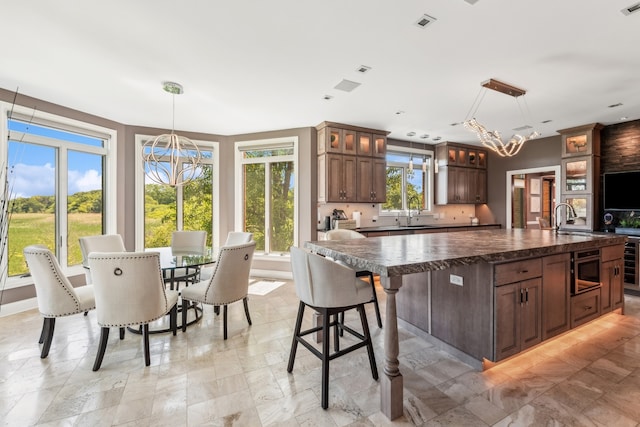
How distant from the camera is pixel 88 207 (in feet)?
15.3

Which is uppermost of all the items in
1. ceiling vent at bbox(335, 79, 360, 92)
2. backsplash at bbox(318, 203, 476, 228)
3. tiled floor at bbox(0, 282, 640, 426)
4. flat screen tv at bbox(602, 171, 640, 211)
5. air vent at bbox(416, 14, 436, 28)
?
ceiling vent at bbox(335, 79, 360, 92)

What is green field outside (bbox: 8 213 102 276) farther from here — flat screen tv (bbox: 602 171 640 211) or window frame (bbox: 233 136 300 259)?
flat screen tv (bbox: 602 171 640 211)

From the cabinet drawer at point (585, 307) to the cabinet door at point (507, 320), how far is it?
0.93m

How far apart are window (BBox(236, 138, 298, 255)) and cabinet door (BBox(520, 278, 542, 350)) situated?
375 cm

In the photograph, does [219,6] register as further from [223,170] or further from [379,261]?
[223,170]

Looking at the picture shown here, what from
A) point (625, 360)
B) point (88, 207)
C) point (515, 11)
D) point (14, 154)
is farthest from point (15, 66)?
point (625, 360)

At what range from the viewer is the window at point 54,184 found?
12.4 feet

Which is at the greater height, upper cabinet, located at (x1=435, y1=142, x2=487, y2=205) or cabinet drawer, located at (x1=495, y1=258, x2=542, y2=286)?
upper cabinet, located at (x1=435, y1=142, x2=487, y2=205)

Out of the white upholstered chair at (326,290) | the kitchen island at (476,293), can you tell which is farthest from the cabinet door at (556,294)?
the white upholstered chair at (326,290)

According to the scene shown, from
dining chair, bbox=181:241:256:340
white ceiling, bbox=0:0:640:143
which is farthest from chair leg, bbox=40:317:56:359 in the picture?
white ceiling, bbox=0:0:640:143

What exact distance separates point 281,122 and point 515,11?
138 inches

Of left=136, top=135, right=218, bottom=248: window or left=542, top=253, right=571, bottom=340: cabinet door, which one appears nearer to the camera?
left=542, top=253, right=571, bottom=340: cabinet door

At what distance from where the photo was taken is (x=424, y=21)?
2.33 metres

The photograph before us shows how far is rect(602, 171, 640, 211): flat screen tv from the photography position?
4879mm
